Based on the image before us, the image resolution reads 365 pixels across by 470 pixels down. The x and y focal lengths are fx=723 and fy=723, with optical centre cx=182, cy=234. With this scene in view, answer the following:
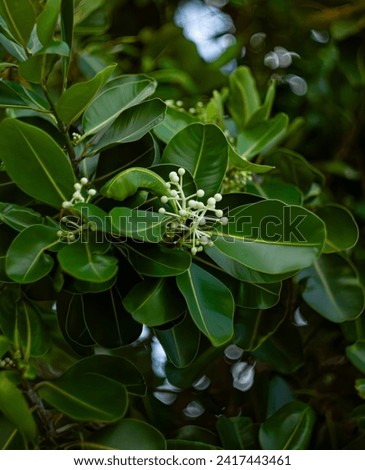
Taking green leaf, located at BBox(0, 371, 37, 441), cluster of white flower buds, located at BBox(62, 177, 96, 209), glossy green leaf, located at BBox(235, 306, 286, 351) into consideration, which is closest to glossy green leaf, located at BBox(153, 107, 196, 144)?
cluster of white flower buds, located at BBox(62, 177, 96, 209)

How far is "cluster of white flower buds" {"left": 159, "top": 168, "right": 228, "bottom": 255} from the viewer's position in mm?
905

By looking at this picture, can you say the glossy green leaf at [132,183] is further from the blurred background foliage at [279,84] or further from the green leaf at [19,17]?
the blurred background foliage at [279,84]

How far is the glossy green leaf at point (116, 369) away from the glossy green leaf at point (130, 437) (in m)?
0.06

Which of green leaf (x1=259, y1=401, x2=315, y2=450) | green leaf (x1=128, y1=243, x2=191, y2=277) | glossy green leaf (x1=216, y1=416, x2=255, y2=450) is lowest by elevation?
glossy green leaf (x1=216, y1=416, x2=255, y2=450)

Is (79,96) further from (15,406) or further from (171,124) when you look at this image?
(15,406)

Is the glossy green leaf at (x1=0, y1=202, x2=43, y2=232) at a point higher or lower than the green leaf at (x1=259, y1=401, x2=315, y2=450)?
higher

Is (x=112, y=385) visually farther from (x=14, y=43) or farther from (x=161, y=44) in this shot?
(x=161, y=44)

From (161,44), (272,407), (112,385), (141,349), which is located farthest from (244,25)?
(112,385)

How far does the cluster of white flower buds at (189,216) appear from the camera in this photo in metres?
0.90

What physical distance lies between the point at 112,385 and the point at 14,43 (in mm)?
491

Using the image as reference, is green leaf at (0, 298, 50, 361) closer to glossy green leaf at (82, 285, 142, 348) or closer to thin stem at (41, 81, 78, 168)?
glossy green leaf at (82, 285, 142, 348)

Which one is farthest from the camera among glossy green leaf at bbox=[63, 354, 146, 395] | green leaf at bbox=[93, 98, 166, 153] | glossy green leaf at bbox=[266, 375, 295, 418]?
glossy green leaf at bbox=[266, 375, 295, 418]

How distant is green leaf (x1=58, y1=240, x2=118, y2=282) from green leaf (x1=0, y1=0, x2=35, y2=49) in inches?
11.4

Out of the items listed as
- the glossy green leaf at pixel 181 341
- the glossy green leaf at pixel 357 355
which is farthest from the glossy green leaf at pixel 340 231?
the glossy green leaf at pixel 181 341
